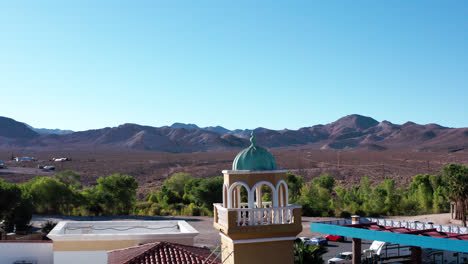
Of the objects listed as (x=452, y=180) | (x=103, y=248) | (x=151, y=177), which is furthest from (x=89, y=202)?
(x=151, y=177)

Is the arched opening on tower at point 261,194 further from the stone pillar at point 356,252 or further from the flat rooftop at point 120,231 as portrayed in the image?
the stone pillar at point 356,252

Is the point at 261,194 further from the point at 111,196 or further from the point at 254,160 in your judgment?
the point at 111,196

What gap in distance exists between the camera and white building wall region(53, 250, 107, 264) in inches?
635

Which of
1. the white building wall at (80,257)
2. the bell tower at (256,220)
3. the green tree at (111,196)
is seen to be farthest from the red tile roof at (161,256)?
the green tree at (111,196)

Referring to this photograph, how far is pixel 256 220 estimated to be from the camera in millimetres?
10727

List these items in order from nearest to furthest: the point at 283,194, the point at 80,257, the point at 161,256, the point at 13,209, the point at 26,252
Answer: the point at 283,194
the point at 161,256
the point at 80,257
the point at 26,252
the point at 13,209

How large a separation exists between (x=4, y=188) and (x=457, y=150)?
522 ft

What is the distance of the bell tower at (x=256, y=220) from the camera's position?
10570 mm

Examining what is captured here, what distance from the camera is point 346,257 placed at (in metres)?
28.2

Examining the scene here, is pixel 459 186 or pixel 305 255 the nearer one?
pixel 305 255

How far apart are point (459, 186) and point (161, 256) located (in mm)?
33386

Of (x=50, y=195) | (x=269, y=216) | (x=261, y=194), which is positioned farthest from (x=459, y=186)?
(x=50, y=195)

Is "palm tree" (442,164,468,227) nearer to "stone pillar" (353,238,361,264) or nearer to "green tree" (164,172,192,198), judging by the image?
"stone pillar" (353,238,361,264)

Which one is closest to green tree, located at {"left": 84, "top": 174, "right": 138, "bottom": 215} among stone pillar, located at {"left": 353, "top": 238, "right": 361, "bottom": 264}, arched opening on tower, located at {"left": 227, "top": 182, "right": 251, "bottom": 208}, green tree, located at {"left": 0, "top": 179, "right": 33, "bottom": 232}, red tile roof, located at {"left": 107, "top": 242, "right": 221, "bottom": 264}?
green tree, located at {"left": 0, "top": 179, "right": 33, "bottom": 232}
